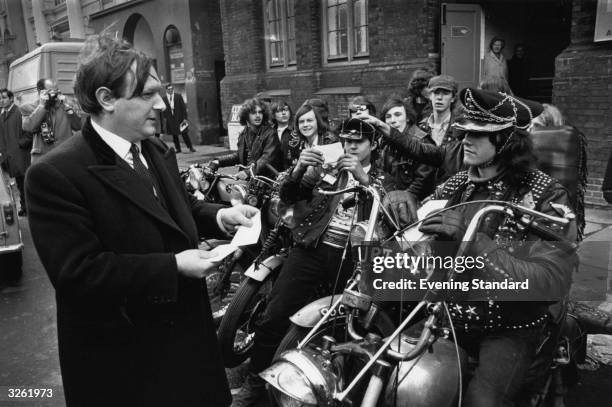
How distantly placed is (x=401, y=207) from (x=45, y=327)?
377 cm

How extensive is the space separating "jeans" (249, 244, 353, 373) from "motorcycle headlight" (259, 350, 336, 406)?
1.32m

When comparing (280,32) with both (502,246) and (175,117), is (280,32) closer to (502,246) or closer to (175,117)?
(175,117)

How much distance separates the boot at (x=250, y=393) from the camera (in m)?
3.40

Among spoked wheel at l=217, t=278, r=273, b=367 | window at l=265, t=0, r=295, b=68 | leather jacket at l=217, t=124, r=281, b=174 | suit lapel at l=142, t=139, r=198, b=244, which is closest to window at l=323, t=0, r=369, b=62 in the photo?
window at l=265, t=0, r=295, b=68

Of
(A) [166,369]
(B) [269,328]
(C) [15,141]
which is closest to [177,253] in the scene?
(A) [166,369]

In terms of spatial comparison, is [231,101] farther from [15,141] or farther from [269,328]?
[269,328]

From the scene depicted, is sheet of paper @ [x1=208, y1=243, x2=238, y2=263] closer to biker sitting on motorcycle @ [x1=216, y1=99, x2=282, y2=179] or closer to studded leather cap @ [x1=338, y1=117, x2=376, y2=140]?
studded leather cap @ [x1=338, y1=117, x2=376, y2=140]

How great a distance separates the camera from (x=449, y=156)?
393 centimetres

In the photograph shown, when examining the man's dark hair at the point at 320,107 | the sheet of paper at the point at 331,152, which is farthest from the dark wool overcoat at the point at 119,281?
the man's dark hair at the point at 320,107

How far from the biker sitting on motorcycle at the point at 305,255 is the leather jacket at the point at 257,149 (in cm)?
208

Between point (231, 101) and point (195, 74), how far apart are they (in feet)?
6.85

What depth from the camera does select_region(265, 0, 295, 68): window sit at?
12.9 metres

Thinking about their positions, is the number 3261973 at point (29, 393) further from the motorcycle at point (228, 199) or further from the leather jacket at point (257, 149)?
the leather jacket at point (257, 149)

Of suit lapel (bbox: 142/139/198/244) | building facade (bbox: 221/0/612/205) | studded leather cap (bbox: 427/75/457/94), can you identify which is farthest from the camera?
building facade (bbox: 221/0/612/205)
